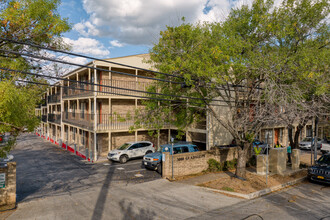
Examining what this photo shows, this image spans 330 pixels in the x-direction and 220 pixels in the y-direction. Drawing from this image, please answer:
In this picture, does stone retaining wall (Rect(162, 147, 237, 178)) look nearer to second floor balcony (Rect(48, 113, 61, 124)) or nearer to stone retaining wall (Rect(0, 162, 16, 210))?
stone retaining wall (Rect(0, 162, 16, 210))

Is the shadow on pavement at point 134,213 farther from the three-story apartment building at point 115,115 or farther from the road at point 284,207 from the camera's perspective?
the three-story apartment building at point 115,115

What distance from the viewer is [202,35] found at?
1252 cm

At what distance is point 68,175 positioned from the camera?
14.1 metres

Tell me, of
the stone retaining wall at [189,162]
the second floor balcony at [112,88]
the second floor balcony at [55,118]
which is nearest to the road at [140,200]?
the stone retaining wall at [189,162]

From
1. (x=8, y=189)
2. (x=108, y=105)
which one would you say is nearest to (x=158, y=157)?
(x=8, y=189)

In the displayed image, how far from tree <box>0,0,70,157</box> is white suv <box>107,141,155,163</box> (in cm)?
940

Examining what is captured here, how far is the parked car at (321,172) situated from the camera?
12.0 m

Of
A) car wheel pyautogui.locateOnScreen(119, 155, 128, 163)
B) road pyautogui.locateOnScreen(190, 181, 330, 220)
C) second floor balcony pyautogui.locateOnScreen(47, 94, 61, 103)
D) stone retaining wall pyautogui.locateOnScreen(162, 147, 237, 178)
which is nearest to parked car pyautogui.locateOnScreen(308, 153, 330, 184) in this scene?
road pyautogui.locateOnScreen(190, 181, 330, 220)

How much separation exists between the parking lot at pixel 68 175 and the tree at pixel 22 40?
14.0 feet

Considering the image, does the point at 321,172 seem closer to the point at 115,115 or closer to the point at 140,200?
the point at 140,200

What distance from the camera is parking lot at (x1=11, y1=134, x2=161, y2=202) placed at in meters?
11.4

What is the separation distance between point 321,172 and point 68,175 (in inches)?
594

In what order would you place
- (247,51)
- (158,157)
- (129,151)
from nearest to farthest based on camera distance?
(247,51) → (158,157) → (129,151)

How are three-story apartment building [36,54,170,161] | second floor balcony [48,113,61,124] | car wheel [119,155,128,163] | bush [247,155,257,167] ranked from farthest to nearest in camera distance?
1. second floor balcony [48,113,61,124]
2. three-story apartment building [36,54,170,161]
3. car wheel [119,155,128,163]
4. bush [247,155,257,167]
